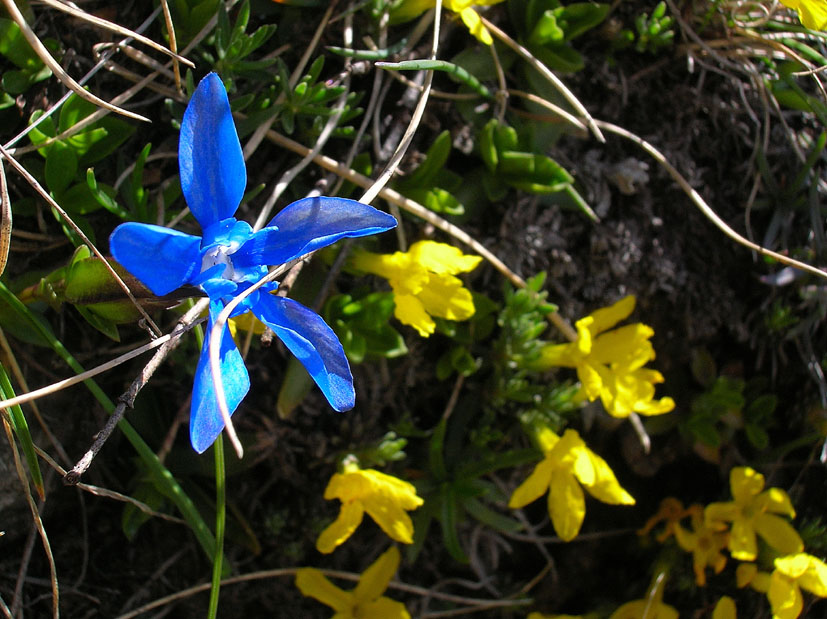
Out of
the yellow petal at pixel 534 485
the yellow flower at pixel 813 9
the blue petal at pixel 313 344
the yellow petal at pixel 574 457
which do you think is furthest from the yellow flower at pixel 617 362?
the blue petal at pixel 313 344

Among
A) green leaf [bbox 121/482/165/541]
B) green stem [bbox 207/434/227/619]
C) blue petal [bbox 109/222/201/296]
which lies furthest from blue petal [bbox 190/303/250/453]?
green leaf [bbox 121/482/165/541]

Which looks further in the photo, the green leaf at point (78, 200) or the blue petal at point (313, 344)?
the green leaf at point (78, 200)

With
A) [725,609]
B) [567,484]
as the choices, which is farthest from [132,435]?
[725,609]

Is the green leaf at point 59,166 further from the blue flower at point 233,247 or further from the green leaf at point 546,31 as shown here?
the green leaf at point 546,31

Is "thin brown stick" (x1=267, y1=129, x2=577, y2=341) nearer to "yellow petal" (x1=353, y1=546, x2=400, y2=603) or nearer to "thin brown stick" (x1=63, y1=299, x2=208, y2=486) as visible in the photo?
"thin brown stick" (x1=63, y1=299, x2=208, y2=486)

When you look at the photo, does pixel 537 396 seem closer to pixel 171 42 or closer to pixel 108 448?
pixel 108 448

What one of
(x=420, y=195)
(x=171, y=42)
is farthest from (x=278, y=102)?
(x=420, y=195)
